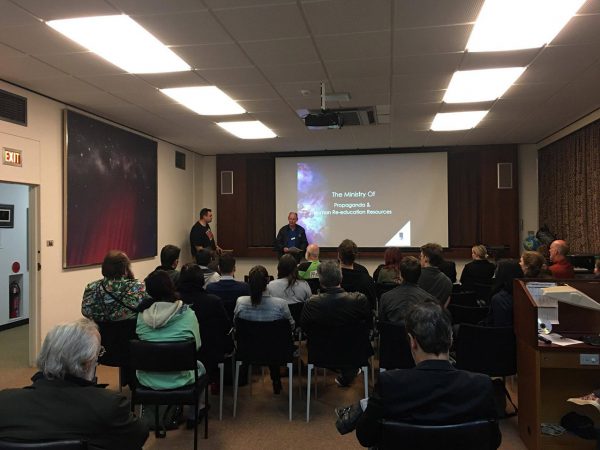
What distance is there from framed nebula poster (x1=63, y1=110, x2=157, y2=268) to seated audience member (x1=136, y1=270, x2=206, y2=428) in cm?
285

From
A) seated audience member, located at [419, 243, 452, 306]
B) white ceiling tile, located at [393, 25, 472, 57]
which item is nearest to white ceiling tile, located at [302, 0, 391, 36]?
white ceiling tile, located at [393, 25, 472, 57]

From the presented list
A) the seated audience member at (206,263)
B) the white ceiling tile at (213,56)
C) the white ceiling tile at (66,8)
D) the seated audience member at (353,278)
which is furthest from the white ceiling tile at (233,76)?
the seated audience member at (353,278)

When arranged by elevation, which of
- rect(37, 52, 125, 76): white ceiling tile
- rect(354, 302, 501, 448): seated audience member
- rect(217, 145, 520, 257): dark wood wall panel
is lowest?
rect(354, 302, 501, 448): seated audience member

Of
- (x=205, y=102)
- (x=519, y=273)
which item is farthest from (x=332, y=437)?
(x=205, y=102)

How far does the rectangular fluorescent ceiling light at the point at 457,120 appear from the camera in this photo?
606 centimetres

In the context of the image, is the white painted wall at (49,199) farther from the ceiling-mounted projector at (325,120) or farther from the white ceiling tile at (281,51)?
the ceiling-mounted projector at (325,120)

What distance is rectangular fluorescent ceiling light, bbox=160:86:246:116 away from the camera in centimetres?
490

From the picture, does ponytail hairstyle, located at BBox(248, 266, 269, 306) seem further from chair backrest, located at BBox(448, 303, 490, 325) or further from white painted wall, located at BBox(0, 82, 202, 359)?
white painted wall, located at BBox(0, 82, 202, 359)

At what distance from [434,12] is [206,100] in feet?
9.68

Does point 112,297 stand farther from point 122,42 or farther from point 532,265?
point 532,265

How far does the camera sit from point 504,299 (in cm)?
340

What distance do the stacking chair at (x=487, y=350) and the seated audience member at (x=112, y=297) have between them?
2.39 metres

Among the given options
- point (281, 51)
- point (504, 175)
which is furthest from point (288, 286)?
point (504, 175)

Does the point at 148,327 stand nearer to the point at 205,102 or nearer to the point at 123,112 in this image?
the point at 205,102
